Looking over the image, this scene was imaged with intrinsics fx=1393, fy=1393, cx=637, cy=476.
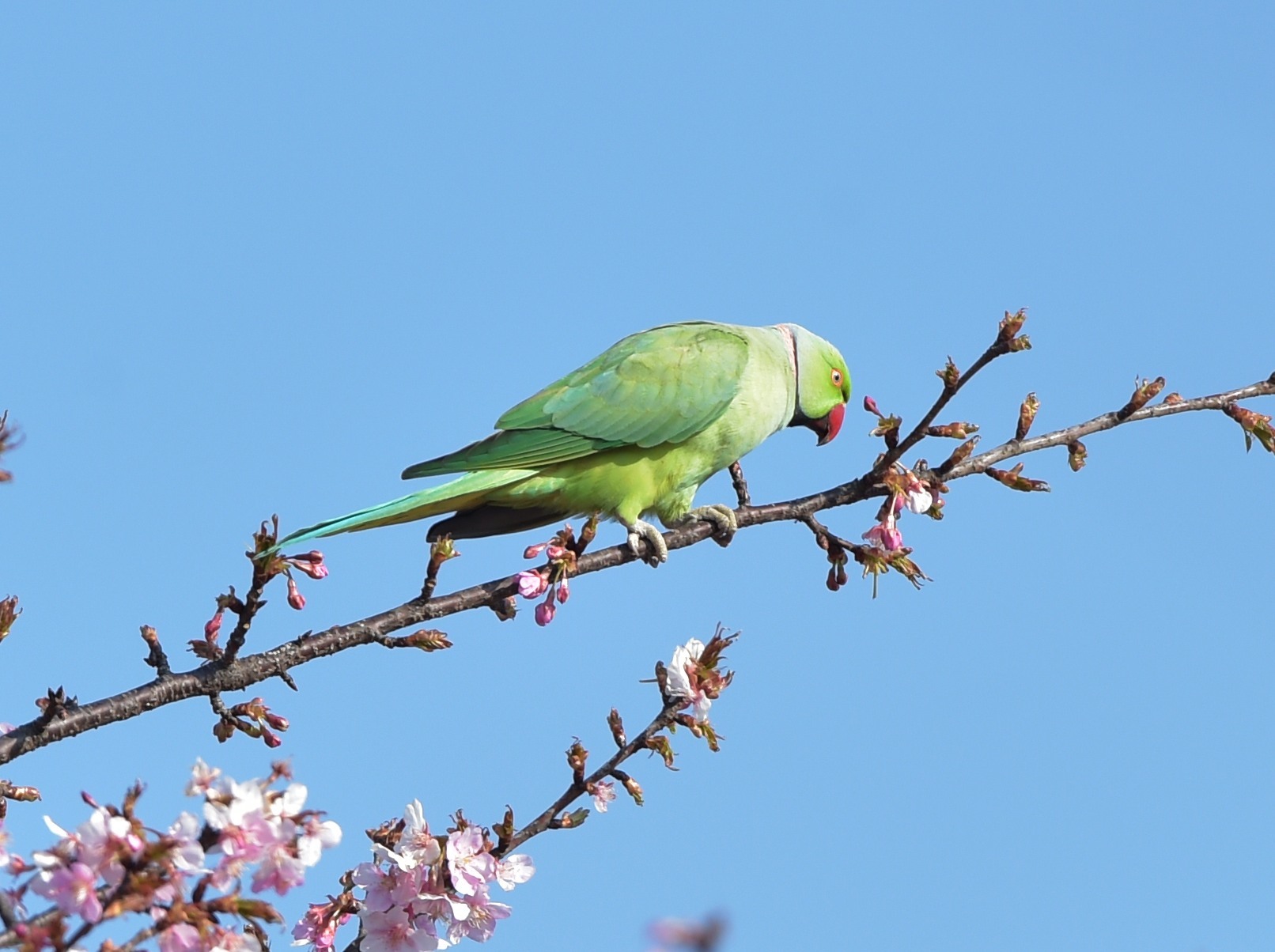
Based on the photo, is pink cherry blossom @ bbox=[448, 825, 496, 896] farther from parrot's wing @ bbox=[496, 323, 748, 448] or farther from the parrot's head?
the parrot's head

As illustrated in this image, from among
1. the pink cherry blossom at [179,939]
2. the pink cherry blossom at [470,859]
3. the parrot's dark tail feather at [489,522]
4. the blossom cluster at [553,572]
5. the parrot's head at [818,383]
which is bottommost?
the pink cherry blossom at [179,939]

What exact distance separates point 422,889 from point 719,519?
2149 mm

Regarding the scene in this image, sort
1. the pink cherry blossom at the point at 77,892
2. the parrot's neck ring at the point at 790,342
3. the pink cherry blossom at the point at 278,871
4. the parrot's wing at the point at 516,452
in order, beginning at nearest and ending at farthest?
the pink cherry blossom at the point at 77,892 < the pink cherry blossom at the point at 278,871 < the parrot's wing at the point at 516,452 < the parrot's neck ring at the point at 790,342

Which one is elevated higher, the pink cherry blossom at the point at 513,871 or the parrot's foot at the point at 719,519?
the parrot's foot at the point at 719,519

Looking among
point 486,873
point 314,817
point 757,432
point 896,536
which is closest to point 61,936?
point 314,817

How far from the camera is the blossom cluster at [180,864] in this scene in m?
2.23

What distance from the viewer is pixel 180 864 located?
90.5 inches

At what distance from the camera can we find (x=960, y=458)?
4344 mm

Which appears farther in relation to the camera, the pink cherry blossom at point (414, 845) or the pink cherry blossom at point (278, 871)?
the pink cherry blossom at point (414, 845)

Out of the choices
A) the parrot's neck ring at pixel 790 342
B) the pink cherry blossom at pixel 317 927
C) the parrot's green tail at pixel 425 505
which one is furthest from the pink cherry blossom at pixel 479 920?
the parrot's neck ring at pixel 790 342

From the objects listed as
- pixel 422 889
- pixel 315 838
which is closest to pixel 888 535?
pixel 422 889

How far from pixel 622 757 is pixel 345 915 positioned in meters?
0.92

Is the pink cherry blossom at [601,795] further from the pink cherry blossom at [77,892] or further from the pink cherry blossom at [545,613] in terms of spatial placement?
the pink cherry blossom at [77,892]

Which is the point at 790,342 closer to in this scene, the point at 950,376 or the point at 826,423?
the point at 826,423
